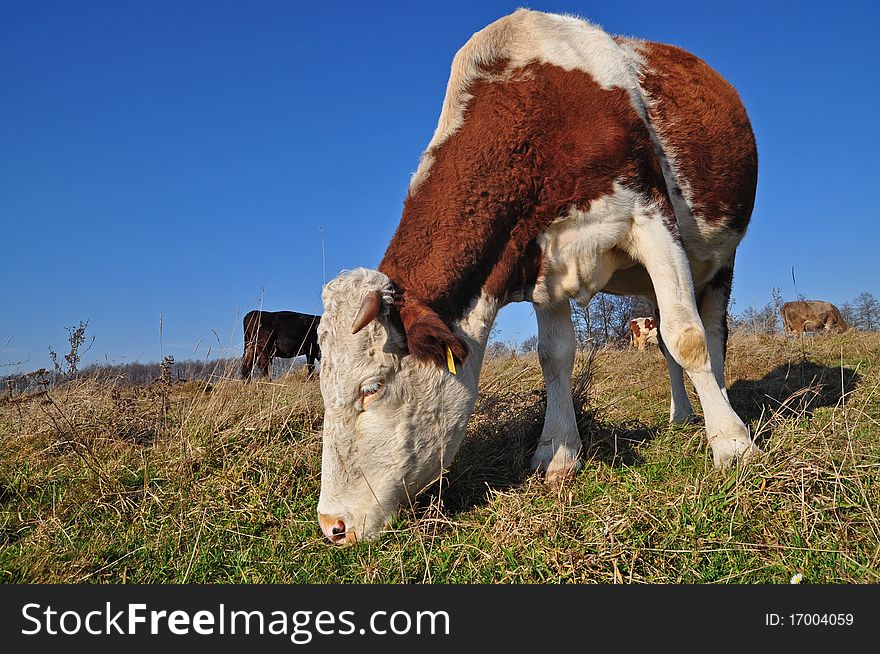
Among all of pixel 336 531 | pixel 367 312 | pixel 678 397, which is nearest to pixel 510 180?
pixel 367 312

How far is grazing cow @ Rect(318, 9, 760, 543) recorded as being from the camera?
12.0 feet

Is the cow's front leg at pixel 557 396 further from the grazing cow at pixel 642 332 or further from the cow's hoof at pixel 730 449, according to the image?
the grazing cow at pixel 642 332

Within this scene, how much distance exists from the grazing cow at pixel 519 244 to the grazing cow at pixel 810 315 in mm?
21656

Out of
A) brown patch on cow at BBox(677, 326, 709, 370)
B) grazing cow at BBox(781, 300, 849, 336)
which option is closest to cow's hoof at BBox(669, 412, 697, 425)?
brown patch on cow at BBox(677, 326, 709, 370)

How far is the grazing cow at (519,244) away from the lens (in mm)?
3670

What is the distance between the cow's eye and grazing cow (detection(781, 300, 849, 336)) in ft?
77.2

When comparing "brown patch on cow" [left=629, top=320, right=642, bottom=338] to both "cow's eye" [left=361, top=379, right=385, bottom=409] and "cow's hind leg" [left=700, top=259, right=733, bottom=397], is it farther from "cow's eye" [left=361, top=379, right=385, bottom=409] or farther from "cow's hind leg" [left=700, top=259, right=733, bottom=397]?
"cow's eye" [left=361, top=379, right=385, bottom=409]

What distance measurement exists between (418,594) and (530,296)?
220 centimetres

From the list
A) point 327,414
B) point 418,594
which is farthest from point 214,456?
point 418,594

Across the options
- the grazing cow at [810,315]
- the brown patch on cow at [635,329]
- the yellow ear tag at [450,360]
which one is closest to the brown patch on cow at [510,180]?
the yellow ear tag at [450,360]

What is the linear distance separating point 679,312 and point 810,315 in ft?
76.4

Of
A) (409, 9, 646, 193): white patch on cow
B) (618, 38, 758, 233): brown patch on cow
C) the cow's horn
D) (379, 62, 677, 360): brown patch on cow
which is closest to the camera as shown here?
the cow's horn

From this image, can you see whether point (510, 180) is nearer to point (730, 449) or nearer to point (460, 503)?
point (460, 503)

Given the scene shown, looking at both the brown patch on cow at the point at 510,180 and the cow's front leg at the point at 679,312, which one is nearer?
the brown patch on cow at the point at 510,180
